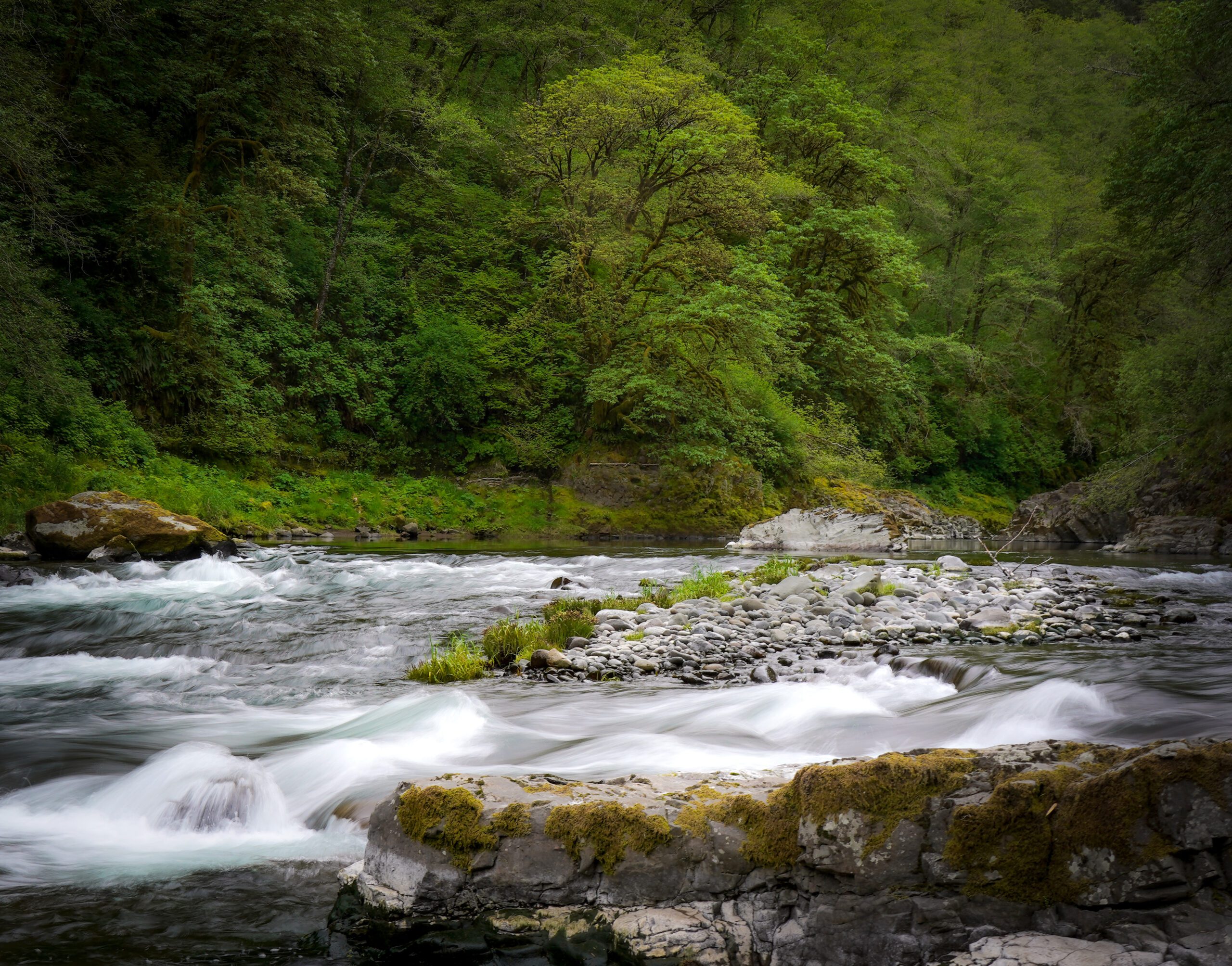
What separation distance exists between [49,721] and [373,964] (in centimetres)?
449

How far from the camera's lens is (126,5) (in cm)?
1892

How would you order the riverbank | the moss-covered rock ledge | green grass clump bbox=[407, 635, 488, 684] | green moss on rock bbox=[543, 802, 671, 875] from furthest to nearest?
the riverbank < green grass clump bbox=[407, 635, 488, 684] < green moss on rock bbox=[543, 802, 671, 875] < the moss-covered rock ledge

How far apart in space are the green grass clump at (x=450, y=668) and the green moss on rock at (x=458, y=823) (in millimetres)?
4016

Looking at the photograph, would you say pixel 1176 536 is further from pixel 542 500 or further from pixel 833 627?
pixel 542 500

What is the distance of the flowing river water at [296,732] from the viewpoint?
338cm

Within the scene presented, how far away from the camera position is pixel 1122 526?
22734 millimetres

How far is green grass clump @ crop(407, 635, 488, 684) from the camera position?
701 cm

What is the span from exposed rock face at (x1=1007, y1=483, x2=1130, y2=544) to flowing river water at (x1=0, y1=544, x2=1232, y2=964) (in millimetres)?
16103

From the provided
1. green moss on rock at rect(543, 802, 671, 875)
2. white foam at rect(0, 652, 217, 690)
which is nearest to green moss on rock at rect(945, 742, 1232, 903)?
green moss on rock at rect(543, 802, 671, 875)

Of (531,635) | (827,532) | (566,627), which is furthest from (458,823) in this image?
(827,532)

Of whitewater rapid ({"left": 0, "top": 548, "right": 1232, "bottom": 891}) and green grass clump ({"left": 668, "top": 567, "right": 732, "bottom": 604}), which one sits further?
green grass clump ({"left": 668, "top": 567, "right": 732, "bottom": 604})

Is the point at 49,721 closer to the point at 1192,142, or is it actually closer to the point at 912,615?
the point at 912,615

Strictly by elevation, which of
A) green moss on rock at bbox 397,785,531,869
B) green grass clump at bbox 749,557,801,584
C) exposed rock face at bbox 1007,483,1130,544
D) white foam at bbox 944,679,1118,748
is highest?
green moss on rock at bbox 397,785,531,869

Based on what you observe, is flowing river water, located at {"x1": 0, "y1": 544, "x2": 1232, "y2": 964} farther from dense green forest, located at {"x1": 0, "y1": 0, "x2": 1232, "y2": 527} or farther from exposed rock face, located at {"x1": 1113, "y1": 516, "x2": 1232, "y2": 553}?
exposed rock face, located at {"x1": 1113, "y1": 516, "x2": 1232, "y2": 553}
